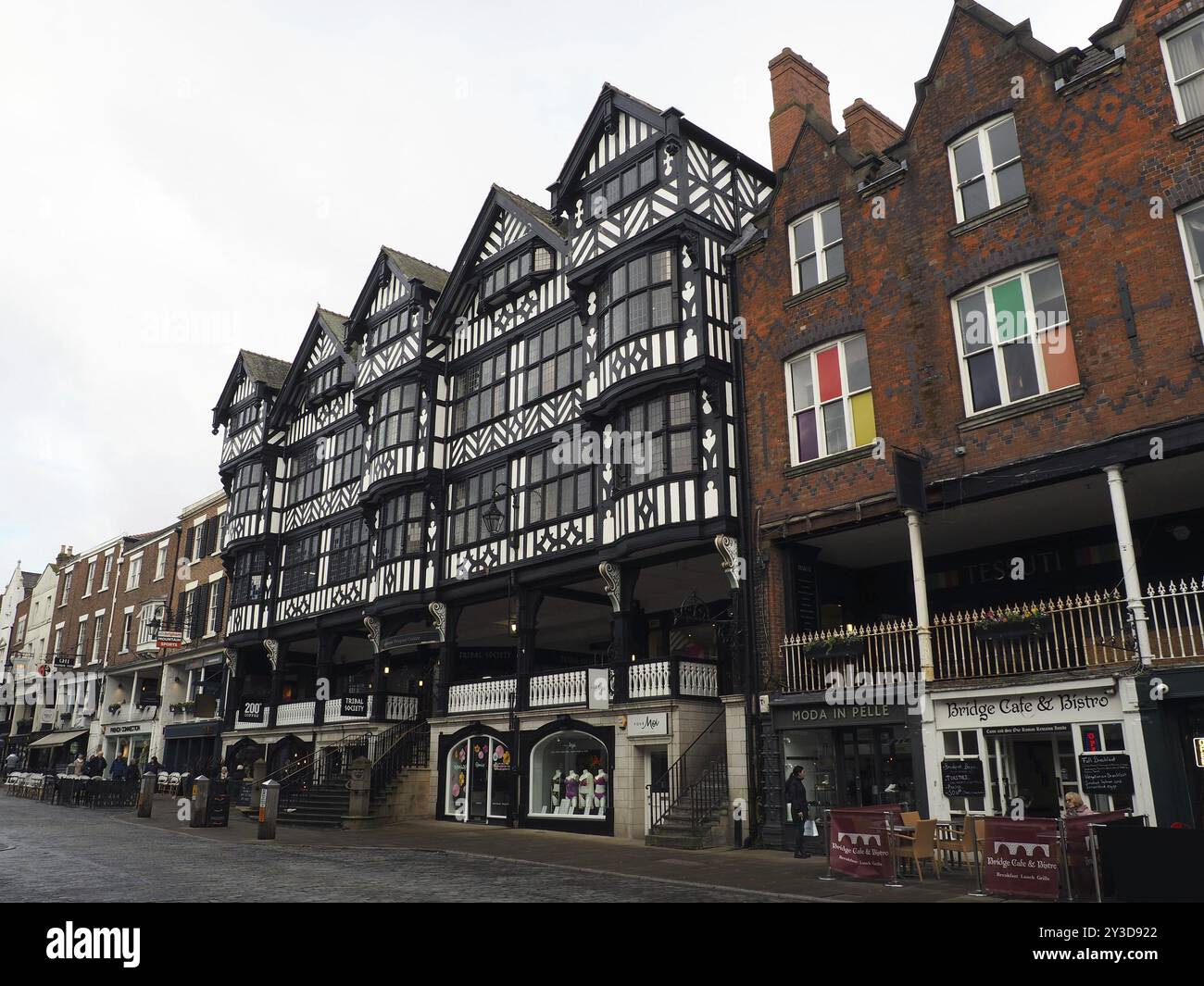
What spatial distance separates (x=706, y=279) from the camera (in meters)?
21.0

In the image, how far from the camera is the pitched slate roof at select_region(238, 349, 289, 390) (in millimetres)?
39094

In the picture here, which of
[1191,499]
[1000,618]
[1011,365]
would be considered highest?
[1011,365]

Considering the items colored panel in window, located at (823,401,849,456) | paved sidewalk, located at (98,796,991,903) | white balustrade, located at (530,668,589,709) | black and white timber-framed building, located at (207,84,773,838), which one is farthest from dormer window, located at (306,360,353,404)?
colored panel in window, located at (823,401,849,456)

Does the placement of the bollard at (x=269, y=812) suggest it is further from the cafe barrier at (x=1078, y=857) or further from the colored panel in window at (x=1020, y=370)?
the colored panel in window at (x=1020, y=370)

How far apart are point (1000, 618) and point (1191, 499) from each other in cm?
434

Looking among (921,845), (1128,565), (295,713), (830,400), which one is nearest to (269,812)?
(295,713)

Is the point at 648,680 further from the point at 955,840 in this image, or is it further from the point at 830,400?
the point at 955,840

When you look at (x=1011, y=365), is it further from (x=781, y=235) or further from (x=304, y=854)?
(x=304, y=854)

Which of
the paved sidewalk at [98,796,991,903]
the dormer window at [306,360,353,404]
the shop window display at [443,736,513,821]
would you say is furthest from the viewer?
the dormer window at [306,360,353,404]

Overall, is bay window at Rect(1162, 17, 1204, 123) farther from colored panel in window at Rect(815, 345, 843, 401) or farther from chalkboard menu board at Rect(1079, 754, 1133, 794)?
chalkboard menu board at Rect(1079, 754, 1133, 794)

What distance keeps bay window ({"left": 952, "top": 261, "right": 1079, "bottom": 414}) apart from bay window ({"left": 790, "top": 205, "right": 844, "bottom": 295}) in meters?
3.28

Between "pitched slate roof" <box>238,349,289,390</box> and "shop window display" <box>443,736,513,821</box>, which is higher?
"pitched slate roof" <box>238,349,289,390</box>

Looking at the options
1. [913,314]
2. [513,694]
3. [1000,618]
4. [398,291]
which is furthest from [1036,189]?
[398,291]

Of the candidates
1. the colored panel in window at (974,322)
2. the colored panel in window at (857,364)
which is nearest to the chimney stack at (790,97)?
the colored panel in window at (857,364)
